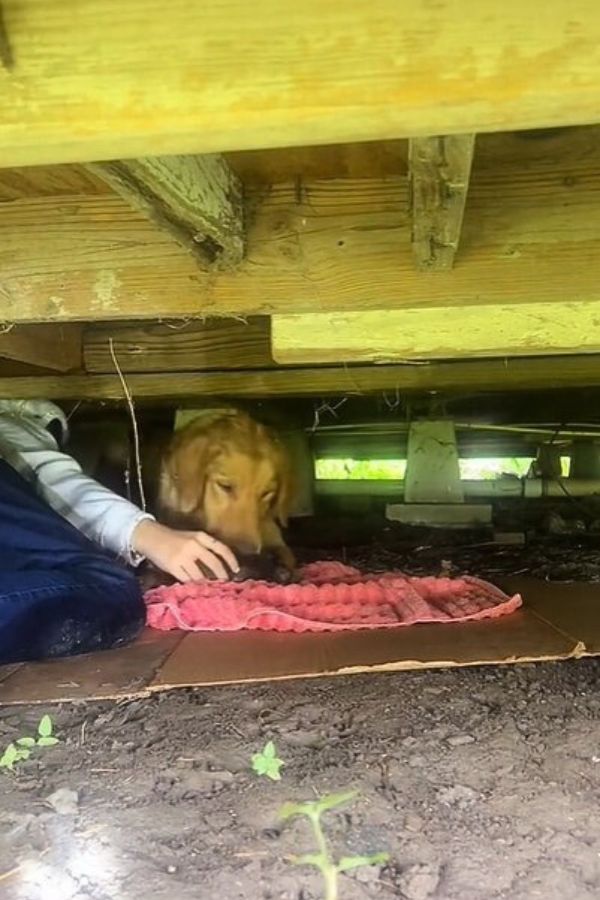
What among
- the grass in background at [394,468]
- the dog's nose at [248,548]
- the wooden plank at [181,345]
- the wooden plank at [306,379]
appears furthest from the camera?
the grass in background at [394,468]

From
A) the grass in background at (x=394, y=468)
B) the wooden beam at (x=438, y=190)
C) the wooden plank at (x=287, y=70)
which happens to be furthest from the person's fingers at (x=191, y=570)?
the grass in background at (x=394, y=468)

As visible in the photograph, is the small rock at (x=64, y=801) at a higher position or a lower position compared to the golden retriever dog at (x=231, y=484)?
lower

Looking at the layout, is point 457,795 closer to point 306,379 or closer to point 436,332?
point 436,332

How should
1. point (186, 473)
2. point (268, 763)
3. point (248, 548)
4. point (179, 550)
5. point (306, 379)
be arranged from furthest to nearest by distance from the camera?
point (186, 473), point (248, 548), point (306, 379), point (179, 550), point (268, 763)

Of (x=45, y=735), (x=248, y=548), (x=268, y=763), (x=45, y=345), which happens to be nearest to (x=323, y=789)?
(x=268, y=763)

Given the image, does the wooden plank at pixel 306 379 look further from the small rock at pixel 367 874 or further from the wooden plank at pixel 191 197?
the small rock at pixel 367 874

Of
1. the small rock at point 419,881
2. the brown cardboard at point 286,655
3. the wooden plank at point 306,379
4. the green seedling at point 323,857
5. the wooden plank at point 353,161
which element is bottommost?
the small rock at point 419,881

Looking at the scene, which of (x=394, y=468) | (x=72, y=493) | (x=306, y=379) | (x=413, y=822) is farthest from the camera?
(x=394, y=468)

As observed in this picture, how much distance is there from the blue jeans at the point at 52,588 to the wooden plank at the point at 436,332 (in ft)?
1.81

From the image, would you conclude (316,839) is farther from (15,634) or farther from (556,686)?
(15,634)

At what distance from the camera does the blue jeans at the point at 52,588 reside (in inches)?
65.4

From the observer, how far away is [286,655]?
1.69 meters

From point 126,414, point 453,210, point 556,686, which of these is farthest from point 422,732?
point 126,414

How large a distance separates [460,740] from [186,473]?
5.53 feet
